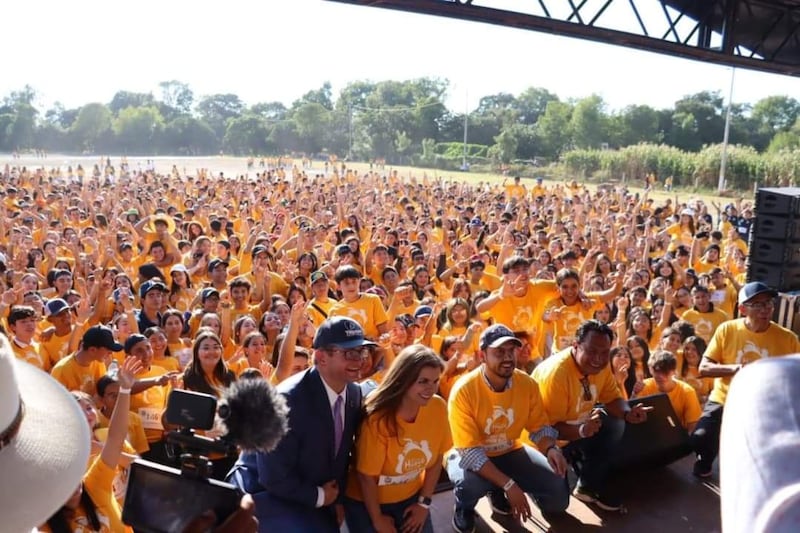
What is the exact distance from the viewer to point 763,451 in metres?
0.85

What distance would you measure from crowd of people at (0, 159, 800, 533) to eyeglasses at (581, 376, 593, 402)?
0.04 ft

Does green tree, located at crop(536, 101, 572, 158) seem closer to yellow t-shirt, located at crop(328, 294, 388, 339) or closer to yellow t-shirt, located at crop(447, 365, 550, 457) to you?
yellow t-shirt, located at crop(328, 294, 388, 339)

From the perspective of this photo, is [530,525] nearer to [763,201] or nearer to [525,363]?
[525,363]

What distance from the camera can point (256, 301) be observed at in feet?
23.1

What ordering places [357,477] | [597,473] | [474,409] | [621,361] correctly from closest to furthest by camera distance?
[357,477] → [474,409] → [597,473] → [621,361]

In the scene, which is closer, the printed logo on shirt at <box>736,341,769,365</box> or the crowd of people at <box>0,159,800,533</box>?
the crowd of people at <box>0,159,800,533</box>

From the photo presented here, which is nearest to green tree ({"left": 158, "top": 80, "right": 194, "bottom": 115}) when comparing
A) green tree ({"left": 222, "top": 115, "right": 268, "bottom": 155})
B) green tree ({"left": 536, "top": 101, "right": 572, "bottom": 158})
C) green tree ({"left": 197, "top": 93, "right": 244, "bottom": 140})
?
green tree ({"left": 197, "top": 93, "right": 244, "bottom": 140})

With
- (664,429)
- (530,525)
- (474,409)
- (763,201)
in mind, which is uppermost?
(763,201)

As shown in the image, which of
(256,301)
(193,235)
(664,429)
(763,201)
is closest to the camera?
(664,429)

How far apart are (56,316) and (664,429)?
4.75 m

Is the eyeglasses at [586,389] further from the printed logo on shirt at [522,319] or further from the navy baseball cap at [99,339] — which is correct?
the navy baseball cap at [99,339]

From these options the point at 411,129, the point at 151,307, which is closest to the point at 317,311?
the point at 151,307

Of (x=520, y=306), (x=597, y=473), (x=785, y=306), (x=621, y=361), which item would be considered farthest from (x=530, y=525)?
(x=785, y=306)

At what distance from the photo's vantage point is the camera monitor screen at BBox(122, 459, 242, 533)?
5.02 feet
